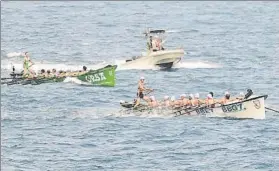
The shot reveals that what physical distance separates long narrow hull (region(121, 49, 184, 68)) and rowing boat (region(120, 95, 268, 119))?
835 inches

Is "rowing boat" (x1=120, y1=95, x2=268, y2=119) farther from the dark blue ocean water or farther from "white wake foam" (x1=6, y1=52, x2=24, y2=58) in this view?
"white wake foam" (x1=6, y1=52, x2=24, y2=58)

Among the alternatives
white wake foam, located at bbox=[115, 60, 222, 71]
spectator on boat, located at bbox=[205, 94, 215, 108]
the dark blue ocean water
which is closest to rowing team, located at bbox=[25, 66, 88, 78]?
Answer: the dark blue ocean water

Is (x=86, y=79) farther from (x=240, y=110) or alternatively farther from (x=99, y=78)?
(x=240, y=110)

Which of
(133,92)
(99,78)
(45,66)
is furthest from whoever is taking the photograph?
(45,66)

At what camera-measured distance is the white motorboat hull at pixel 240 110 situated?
176ft

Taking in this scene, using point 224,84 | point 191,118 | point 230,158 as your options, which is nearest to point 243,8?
point 224,84

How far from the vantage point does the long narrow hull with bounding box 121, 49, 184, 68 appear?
253 feet

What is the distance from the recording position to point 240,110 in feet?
179

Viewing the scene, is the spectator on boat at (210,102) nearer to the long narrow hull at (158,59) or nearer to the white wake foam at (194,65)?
the long narrow hull at (158,59)

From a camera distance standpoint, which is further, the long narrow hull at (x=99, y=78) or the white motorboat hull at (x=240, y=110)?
the long narrow hull at (x=99, y=78)

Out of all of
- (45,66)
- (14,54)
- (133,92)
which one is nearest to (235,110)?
(133,92)

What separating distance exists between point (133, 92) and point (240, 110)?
622 inches

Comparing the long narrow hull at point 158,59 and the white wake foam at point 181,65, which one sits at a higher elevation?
the long narrow hull at point 158,59

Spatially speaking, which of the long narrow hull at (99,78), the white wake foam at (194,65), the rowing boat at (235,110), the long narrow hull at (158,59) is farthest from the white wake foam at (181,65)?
the rowing boat at (235,110)
